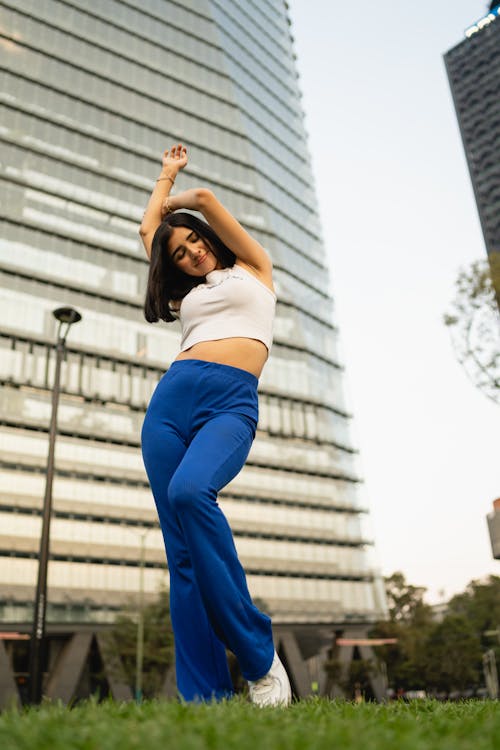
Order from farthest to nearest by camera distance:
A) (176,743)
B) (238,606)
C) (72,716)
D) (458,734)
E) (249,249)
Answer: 1. (249,249)
2. (238,606)
3. (72,716)
4. (458,734)
5. (176,743)

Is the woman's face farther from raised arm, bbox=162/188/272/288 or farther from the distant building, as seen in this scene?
the distant building

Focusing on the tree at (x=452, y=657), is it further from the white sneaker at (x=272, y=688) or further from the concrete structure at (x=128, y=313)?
the white sneaker at (x=272, y=688)

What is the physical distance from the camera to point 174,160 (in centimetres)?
413

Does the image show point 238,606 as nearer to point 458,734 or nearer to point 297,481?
point 458,734

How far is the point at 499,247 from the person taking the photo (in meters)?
80.1

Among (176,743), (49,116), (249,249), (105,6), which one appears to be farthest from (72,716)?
(105,6)

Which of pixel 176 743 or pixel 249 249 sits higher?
pixel 249 249

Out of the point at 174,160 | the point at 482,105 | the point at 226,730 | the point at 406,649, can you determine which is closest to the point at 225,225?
the point at 174,160

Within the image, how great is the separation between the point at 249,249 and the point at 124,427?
146ft

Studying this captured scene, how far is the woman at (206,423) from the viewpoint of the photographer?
8.73ft

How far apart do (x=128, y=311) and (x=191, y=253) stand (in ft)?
160

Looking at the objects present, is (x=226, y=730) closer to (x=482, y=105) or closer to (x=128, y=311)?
(x=128, y=311)

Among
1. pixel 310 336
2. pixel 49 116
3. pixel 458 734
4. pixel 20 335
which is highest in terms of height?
pixel 49 116

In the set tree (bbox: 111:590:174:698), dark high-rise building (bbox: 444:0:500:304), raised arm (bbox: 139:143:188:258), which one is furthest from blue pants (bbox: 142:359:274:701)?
dark high-rise building (bbox: 444:0:500:304)
